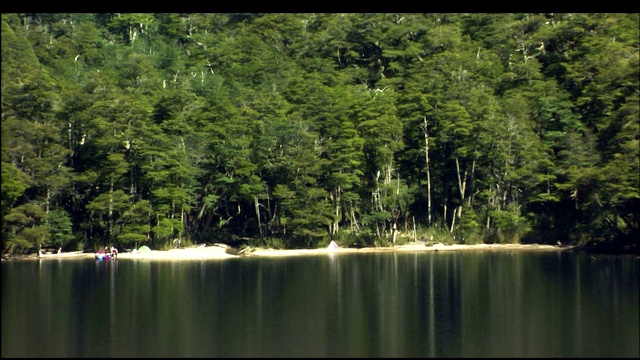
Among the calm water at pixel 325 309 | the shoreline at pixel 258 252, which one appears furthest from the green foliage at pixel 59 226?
the calm water at pixel 325 309

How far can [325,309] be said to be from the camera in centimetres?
2422

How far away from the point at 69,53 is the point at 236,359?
4729 centimetres

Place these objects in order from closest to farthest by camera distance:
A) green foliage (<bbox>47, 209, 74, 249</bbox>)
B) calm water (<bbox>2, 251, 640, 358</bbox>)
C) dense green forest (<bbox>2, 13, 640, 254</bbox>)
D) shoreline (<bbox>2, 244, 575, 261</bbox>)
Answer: calm water (<bbox>2, 251, 640, 358</bbox>) → shoreline (<bbox>2, 244, 575, 261</bbox>) → dense green forest (<bbox>2, 13, 640, 254</bbox>) → green foliage (<bbox>47, 209, 74, 249</bbox>)

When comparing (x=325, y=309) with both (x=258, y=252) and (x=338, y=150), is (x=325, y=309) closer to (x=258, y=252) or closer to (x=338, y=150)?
(x=258, y=252)

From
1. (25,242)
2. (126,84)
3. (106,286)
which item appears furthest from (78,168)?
(106,286)

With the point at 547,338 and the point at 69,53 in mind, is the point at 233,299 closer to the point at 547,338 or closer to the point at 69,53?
the point at 547,338

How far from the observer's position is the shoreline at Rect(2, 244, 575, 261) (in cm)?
4128

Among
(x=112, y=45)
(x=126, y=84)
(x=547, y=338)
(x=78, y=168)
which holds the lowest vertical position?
(x=547, y=338)

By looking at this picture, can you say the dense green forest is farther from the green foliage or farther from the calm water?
the calm water

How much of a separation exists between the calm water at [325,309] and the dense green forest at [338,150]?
5791 millimetres

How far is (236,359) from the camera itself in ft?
57.3

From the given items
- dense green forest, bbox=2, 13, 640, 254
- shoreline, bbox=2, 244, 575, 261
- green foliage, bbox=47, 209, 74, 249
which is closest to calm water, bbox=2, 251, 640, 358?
shoreline, bbox=2, 244, 575, 261

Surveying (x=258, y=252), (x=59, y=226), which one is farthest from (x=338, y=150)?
(x=59, y=226)

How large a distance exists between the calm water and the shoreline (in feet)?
14.2
